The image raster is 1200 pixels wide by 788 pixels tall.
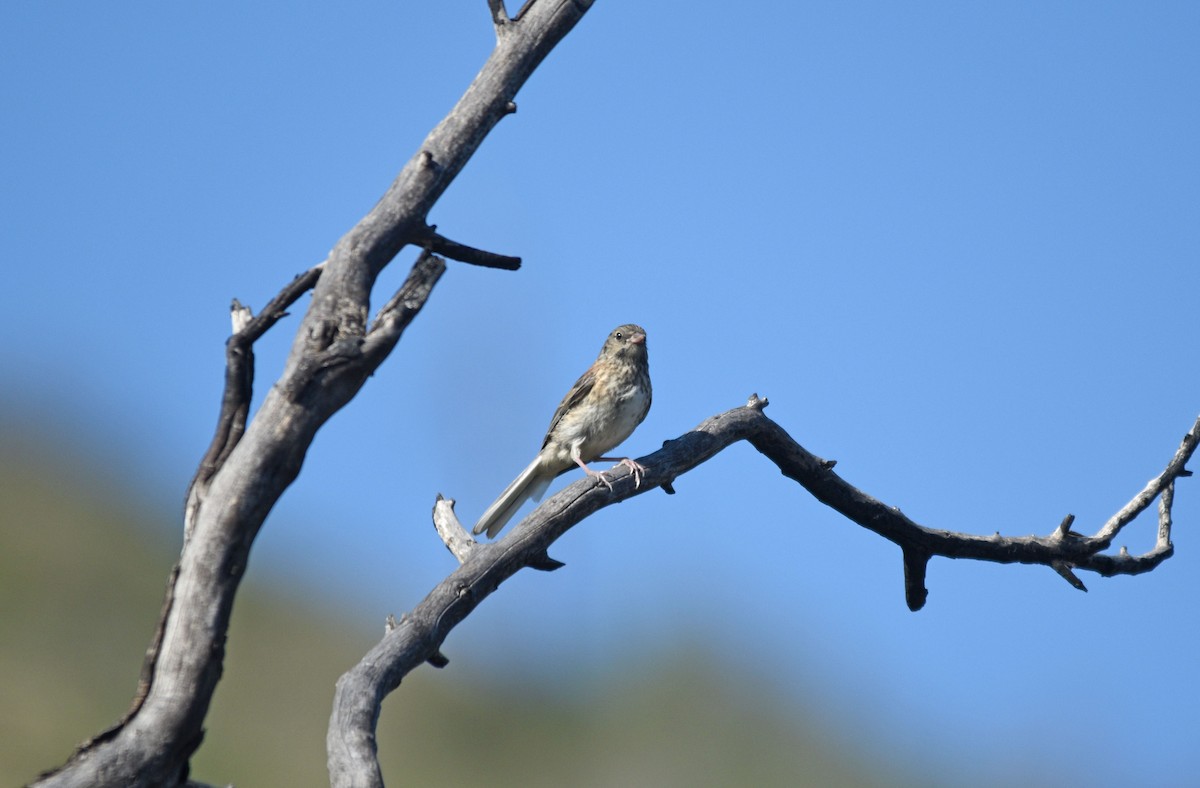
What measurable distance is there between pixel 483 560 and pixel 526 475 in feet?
8.60

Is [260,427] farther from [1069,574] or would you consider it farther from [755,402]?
[1069,574]

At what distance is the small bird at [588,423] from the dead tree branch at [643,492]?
159 cm

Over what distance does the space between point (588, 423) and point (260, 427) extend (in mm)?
3861

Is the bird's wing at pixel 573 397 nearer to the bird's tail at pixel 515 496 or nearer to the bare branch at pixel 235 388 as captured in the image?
the bird's tail at pixel 515 496

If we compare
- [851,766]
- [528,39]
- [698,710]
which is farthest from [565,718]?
[528,39]

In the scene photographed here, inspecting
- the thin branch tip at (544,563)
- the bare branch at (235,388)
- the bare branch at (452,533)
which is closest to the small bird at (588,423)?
the bare branch at (452,533)

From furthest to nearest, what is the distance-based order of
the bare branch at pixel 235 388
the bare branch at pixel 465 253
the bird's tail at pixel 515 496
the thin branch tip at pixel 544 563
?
the bird's tail at pixel 515 496, the thin branch tip at pixel 544 563, the bare branch at pixel 465 253, the bare branch at pixel 235 388

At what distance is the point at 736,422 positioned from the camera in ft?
18.1

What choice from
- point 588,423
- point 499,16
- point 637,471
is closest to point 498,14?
point 499,16

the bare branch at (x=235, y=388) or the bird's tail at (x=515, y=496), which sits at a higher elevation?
the bird's tail at (x=515, y=496)

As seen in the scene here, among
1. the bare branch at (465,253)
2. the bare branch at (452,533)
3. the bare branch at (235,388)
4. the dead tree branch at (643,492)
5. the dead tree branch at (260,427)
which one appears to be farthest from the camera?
the bare branch at (452,533)

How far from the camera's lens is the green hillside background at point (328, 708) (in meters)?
21.3

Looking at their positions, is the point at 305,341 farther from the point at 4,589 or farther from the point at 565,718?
the point at 4,589

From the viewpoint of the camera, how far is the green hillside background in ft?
70.0
